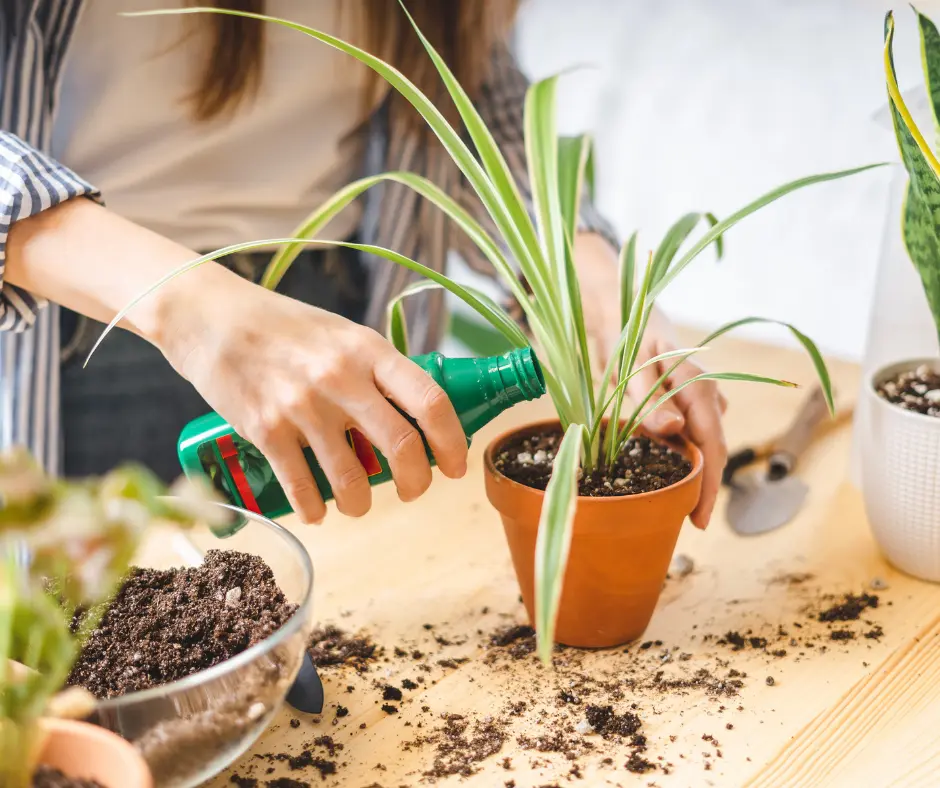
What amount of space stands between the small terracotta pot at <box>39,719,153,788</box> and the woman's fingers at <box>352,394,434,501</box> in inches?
9.7

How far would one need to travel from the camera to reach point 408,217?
1203 millimetres

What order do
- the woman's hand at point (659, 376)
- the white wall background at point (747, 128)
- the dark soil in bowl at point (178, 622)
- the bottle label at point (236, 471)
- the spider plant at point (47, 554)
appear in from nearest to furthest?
the spider plant at point (47, 554) < the dark soil in bowl at point (178, 622) < the bottle label at point (236, 471) < the woman's hand at point (659, 376) < the white wall background at point (747, 128)

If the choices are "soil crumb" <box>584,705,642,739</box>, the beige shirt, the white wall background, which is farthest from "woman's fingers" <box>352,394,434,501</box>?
the white wall background

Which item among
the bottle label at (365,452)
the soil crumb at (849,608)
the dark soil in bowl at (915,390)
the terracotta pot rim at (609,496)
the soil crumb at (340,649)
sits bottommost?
the soil crumb at (849,608)

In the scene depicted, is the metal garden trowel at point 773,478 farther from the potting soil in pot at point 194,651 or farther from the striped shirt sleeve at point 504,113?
the potting soil in pot at point 194,651

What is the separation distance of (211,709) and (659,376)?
0.50 m

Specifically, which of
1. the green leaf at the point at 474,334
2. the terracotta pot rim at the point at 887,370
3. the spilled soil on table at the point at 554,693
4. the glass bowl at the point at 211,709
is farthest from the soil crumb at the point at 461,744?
the green leaf at the point at 474,334

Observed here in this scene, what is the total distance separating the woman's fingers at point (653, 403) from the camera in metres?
0.79

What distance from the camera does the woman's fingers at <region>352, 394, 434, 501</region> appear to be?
649 millimetres

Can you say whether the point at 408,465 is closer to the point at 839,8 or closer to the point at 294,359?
the point at 294,359

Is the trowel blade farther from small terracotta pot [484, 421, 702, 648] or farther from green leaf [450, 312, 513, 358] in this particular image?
green leaf [450, 312, 513, 358]

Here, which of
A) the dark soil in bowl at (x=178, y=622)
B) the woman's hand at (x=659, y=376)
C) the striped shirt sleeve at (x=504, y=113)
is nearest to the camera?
the dark soil in bowl at (x=178, y=622)

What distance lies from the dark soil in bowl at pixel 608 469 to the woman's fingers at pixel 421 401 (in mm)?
99

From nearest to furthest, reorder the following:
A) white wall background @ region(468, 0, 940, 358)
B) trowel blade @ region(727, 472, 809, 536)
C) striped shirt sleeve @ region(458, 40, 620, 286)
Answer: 1. trowel blade @ region(727, 472, 809, 536)
2. striped shirt sleeve @ region(458, 40, 620, 286)
3. white wall background @ region(468, 0, 940, 358)
